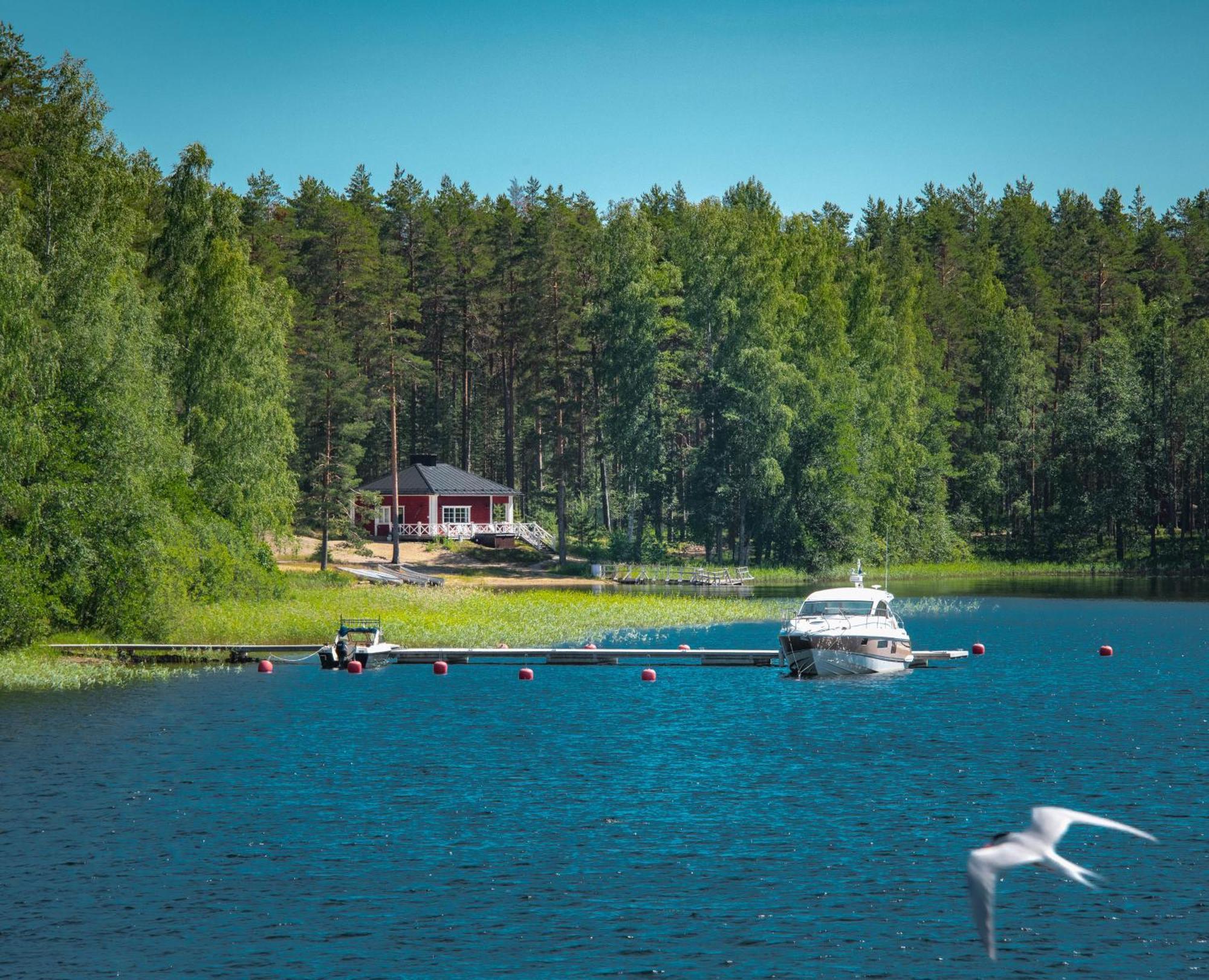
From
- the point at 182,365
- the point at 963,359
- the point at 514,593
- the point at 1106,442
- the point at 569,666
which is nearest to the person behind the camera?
the point at 569,666

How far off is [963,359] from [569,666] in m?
79.7

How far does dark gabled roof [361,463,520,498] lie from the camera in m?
105

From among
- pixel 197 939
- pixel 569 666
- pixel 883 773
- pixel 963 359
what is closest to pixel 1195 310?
pixel 963 359

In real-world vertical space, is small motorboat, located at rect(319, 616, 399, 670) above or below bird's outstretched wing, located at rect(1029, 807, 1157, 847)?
below

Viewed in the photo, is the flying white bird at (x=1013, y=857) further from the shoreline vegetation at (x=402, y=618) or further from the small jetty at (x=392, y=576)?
the small jetty at (x=392, y=576)

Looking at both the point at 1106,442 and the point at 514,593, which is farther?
the point at 1106,442

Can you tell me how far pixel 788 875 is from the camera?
904 inches

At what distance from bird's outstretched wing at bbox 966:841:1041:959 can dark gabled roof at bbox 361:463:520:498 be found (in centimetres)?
9288

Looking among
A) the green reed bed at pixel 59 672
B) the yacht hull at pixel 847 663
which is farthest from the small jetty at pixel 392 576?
the yacht hull at pixel 847 663

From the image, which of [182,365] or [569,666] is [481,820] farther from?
[182,365]

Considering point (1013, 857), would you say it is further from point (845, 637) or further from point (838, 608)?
point (838, 608)

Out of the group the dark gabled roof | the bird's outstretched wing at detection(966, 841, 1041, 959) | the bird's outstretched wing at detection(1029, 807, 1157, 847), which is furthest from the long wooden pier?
the dark gabled roof

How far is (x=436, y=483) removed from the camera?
106 metres

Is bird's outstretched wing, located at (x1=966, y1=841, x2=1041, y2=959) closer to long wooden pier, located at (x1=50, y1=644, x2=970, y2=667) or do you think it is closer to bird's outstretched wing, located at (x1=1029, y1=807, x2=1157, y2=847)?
bird's outstretched wing, located at (x1=1029, y1=807, x2=1157, y2=847)
